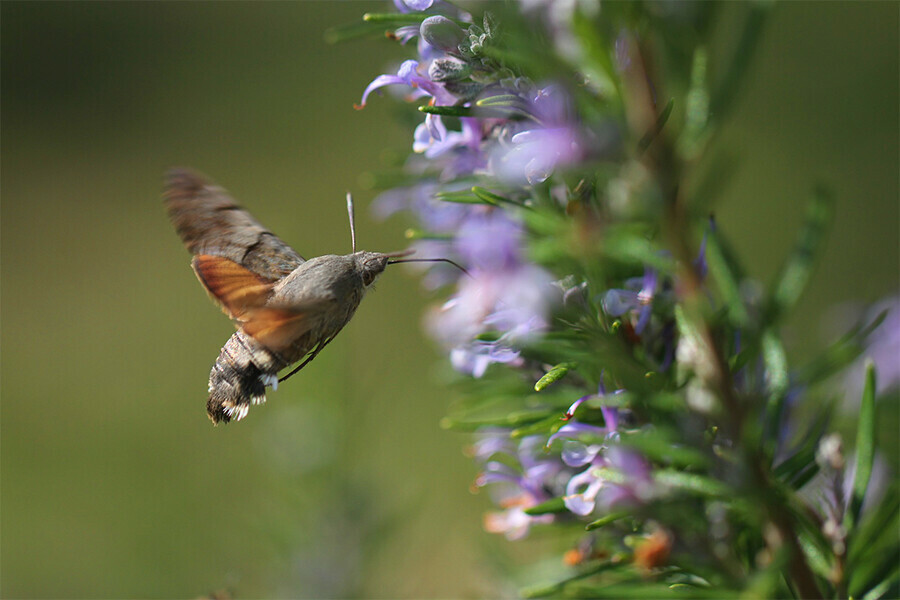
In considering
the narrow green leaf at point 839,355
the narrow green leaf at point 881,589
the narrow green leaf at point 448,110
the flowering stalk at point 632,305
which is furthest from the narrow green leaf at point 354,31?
the narrow green leaf at point 881,589

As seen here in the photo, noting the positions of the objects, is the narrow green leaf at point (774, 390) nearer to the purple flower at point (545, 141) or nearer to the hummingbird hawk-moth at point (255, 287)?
the purple flower at point (545, 141)

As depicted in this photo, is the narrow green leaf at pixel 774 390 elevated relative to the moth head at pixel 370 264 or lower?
lower

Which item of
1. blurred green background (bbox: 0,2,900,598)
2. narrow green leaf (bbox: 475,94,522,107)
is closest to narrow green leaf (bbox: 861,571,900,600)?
blurred green background (bbox: 0,2,900,598)

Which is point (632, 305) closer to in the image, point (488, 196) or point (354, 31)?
point (488, 196)

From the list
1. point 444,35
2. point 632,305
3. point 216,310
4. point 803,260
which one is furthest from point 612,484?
point 216,310

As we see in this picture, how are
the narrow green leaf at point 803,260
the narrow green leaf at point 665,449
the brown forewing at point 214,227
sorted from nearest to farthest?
the narrow green leaf at point 665,449 < the narrow green leaf at point 803,260 < the brown forewing at point 214,227

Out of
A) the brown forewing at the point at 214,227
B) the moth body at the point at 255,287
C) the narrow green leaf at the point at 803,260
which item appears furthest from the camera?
the brown forewing at the point at 214,227
